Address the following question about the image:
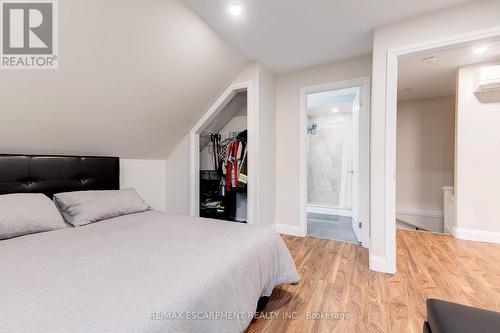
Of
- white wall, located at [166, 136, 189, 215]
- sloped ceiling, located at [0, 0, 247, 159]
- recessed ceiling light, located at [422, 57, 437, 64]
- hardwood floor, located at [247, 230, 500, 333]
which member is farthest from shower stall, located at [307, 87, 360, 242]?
sloped ceiling, located at [0, 0, 247, 159]

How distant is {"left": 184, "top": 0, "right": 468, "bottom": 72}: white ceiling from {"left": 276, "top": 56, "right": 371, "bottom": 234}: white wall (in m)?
0.37

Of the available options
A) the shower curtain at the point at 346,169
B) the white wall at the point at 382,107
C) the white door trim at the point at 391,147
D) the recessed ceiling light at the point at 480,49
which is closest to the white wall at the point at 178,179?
the white wall at the point at 382,107

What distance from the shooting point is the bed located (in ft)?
2.43

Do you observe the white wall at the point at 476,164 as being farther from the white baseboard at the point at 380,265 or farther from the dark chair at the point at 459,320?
the dark chair at the point at 459,320

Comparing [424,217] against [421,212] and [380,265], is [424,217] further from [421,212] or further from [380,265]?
[380,265]

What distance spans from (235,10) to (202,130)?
1.75m

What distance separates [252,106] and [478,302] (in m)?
2.75

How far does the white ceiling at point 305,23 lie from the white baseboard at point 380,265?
229 centimetres

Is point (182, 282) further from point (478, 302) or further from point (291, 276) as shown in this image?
point (478, 302)

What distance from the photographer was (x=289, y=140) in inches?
130

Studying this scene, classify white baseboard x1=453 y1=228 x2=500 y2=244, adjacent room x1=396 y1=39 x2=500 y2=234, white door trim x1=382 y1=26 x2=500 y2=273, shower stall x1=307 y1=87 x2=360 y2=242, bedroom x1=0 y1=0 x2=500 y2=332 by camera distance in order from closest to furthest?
bedroom x1=0 y1=0 x2=500 y2=332 < white door trim x1=382 y1=26 x2=500 y2=273 < white baseboard x1=453 y1=228 x2=500 y2=244 < adjacent room x1=396 y1=39 x2=500 y2=234 < shower stall x1=307 y1=87 x2=360 y2=242

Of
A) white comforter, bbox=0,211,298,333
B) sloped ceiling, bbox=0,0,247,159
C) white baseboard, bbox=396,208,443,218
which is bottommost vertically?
white baseboard, bbox=396,208,443,218

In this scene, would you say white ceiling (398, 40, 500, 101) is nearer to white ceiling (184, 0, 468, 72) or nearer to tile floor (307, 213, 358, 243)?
white ceiling (184, 0, 468, 72)

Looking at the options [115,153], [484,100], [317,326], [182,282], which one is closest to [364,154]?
[484,100]
